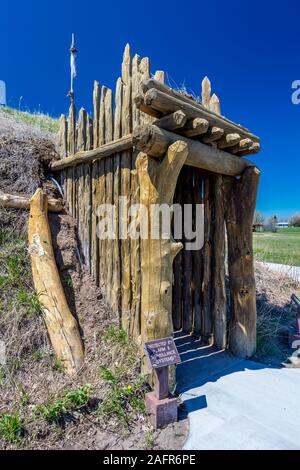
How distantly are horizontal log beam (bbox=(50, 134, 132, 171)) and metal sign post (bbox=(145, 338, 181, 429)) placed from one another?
85.2 inches

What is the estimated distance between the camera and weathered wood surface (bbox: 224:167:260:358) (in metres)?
3.87

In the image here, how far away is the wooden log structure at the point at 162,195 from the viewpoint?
9.21ft

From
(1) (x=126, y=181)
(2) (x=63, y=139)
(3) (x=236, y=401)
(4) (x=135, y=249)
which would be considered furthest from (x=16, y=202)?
(3) (x=236, y=401)

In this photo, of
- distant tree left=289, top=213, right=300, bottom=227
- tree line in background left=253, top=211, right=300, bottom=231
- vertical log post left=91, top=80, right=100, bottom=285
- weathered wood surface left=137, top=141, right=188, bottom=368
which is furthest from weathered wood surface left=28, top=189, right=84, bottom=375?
distant tree left=289, top=213, right=300, bottom=227

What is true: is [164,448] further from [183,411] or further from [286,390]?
[286,390]

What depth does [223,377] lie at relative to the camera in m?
3.30

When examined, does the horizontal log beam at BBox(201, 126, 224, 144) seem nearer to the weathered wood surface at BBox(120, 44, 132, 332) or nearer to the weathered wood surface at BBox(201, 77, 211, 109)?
the weathered wood surface at BBox(201, 77, 211, 109)

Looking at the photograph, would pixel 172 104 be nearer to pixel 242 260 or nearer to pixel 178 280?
pixel 242 260

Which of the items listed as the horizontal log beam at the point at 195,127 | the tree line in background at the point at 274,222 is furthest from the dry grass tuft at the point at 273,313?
the tree line in background at the point at 274,222

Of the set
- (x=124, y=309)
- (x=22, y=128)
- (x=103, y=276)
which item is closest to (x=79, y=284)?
(x=103, y=276)

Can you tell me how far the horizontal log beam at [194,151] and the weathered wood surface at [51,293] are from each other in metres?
1.94

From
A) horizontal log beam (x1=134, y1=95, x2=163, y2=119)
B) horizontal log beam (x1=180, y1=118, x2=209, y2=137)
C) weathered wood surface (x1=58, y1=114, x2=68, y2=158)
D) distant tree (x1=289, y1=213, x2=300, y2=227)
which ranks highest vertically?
distant tree (x1=289, y1=213, x2=300, y2=227)

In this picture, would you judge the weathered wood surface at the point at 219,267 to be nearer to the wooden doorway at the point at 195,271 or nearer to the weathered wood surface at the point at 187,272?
the wooden doorway at the point at 195,271

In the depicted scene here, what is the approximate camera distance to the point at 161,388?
2525 millimetres
